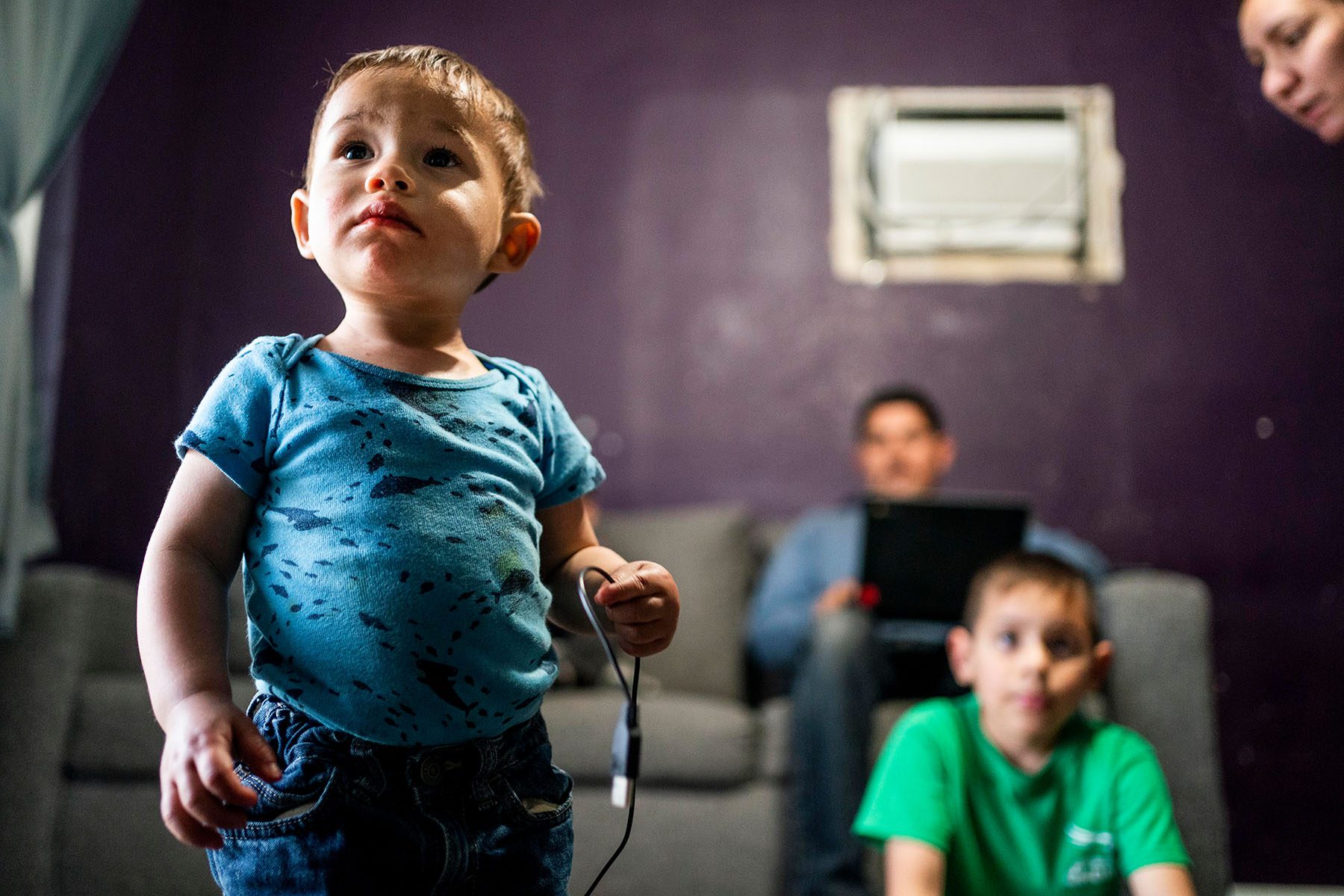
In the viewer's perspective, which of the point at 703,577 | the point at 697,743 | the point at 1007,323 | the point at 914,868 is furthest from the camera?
the point at 1007,323

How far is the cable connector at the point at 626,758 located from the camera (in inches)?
20.6

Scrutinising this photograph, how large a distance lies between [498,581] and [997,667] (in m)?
0.77

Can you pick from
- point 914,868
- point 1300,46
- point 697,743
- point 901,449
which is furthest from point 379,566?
point 901,449

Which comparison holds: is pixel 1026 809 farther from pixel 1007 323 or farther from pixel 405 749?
pixel 1007 323

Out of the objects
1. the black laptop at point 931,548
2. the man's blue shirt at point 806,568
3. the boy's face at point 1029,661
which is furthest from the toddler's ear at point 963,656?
the man's blue shirt at point 806,568

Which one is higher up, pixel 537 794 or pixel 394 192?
pixel 394 192

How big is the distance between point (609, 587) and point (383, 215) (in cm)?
19

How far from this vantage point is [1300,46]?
1.03m

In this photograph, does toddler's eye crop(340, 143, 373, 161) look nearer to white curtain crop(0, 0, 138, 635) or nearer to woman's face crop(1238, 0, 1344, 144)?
white curtain crop(0, 0, 138, 635)

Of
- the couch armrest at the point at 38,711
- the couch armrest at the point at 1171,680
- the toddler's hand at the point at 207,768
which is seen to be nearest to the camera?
the toddler's hand at the point at 207,768

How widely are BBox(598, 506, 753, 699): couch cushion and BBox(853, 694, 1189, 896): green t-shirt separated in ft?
2.13

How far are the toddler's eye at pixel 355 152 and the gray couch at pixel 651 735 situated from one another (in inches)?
8.7

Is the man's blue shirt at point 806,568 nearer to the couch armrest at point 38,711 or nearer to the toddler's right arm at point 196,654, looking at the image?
the couch armrest at point 38,711

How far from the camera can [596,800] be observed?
65 centimetres
